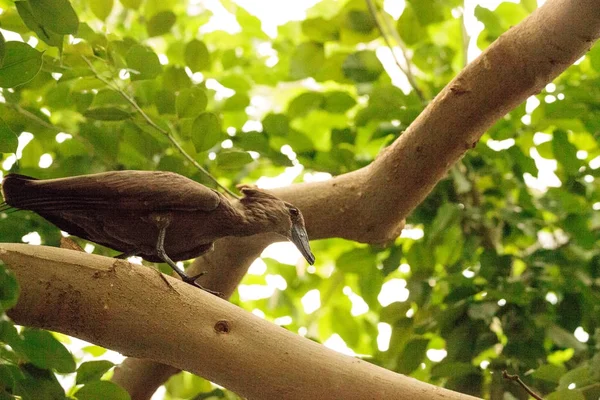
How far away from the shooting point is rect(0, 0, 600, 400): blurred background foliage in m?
1.59

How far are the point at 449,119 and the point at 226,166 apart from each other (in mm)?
474

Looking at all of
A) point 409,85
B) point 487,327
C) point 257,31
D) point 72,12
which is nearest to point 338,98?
point 409,85

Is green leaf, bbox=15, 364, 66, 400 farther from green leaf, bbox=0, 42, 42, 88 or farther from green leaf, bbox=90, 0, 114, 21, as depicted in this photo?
green leaf, bbox=90, 0, 114, 21

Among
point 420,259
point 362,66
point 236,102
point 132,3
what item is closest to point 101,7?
point 132,3

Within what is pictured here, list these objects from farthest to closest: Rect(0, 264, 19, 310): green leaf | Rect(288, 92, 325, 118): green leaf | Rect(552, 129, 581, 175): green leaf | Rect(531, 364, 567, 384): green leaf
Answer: Rect(288, 92, 325, 118): green leaf < Rect(552, 129, 581, 175): green leaf < Rect(531, 364, 567, 384): green leaf < Rect(0, 264, 19, 310): green leaf

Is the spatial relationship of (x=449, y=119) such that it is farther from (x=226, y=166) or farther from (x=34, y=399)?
(x=34, y=399)

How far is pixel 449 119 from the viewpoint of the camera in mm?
1470

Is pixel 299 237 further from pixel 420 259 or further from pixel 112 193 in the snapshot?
pixel 420 259

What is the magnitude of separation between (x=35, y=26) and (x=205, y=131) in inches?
15.9

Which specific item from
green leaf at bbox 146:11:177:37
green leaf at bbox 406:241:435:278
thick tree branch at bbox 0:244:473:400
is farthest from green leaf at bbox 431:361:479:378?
green leaf at bbox 146:11:177:37

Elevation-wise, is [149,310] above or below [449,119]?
below

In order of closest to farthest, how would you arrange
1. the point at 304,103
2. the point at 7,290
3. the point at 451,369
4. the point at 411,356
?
the point at 7,290, the point at 451,369, the point at 411,356, the point at 304,103

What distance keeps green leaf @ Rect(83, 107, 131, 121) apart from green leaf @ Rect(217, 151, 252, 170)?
208 millimetres

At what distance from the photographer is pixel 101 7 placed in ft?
5.31
